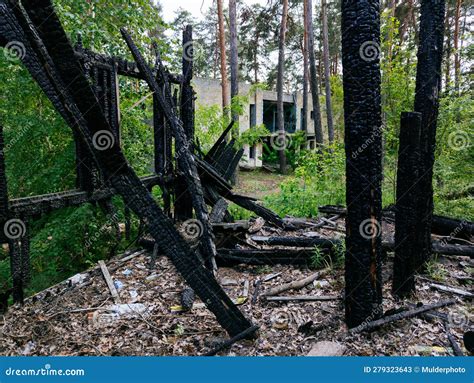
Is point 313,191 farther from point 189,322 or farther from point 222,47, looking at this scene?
point 222,47

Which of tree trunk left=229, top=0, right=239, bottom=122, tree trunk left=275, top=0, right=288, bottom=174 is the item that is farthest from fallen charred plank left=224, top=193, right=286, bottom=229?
tree trunk left=275, top=0, right=288, bottom=174

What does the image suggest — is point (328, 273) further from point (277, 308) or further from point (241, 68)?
point (241, 68)

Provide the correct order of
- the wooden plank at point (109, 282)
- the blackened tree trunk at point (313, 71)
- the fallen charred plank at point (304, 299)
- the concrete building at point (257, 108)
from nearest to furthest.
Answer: the fallen charred plank at point (304, 299)
the wooden plank at point (109, 282)
the blackened tree trunk at point (313, 71)
the concrete building at point (257, 108)

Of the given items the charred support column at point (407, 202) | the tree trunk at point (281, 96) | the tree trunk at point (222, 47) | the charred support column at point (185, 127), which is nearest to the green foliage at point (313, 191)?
the charred support column at point (185, 127)

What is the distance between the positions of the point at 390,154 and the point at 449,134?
6.46ft

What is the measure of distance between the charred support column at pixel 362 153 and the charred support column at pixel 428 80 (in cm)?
166

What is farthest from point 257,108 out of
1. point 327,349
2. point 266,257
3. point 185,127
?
point 327,349

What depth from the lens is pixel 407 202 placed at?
14.3ft

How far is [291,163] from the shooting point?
27.0 metres

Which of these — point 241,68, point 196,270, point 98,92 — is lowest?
point 196,270

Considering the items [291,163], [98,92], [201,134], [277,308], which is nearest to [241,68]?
[291,163]

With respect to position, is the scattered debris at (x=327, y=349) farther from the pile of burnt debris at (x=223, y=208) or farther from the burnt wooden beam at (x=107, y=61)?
the burnt wooden beam at (x=107, y=61)

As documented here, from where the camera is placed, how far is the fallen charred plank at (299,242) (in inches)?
230

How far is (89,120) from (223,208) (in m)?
5.13
